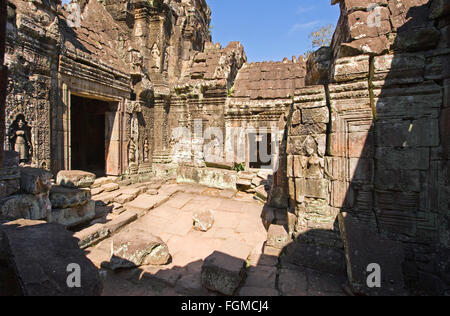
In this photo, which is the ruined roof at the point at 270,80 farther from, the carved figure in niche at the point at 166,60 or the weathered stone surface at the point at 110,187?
the weathered stone surface at the point at 110,187

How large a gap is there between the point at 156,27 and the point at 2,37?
8.10 m

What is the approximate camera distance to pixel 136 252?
311cm

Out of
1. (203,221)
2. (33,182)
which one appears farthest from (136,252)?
(33,182)

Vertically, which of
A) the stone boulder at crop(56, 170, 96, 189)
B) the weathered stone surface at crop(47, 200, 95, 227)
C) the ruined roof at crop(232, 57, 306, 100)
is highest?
the ruined roof at crop(232, 57, 306, 100)

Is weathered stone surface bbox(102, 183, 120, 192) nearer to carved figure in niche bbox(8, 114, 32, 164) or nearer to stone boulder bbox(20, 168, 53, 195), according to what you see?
carved figure in niche bbox(8, 114, 32, 164)

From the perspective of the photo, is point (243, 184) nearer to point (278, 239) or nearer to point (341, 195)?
point (278, 239)

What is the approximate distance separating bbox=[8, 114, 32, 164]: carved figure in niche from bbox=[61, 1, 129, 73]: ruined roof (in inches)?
99.1

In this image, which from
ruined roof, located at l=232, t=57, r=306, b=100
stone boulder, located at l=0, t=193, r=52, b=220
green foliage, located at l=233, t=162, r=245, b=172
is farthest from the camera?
ruined roof, located at l=232, t=57, r=306, b=100

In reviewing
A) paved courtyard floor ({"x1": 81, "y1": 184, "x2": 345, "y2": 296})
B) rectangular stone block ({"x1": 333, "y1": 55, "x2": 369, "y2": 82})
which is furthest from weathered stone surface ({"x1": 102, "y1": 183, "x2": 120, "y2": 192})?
rectangular stone block ({"x1": 333, "y1": 55, "x2": 369, "y2": 82})

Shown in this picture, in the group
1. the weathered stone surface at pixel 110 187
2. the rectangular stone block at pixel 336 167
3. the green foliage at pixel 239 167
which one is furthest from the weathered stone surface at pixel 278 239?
the weathered stone surface at pixel 110 187

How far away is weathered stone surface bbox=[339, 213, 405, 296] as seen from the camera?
227 cm

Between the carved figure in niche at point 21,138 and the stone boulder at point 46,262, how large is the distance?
3.18 m

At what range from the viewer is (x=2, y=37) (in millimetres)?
2254

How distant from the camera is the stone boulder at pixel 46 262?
5.47ft
